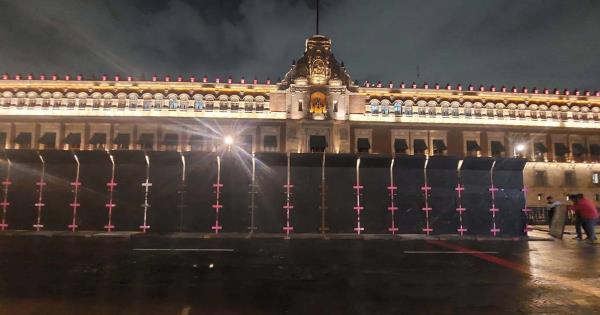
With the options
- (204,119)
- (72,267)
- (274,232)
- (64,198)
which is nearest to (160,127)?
(204,119)

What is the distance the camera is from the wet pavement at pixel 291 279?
5871 mm

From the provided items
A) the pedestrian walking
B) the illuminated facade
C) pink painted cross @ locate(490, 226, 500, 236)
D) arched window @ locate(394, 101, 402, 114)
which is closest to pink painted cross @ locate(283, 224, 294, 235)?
pink painted cross @ locate(490, 226, 500, 236)

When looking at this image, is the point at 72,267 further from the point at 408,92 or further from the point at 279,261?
the point at 408,92

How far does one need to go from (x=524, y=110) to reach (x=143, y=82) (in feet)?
168

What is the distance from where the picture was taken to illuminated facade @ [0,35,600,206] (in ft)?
152

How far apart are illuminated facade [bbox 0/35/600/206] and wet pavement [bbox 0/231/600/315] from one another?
111ft

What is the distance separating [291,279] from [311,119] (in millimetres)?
38692

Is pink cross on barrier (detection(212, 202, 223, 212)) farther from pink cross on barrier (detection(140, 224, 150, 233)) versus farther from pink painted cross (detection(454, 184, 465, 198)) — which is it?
pink painted cross (detection(454, 184, 465, 198))

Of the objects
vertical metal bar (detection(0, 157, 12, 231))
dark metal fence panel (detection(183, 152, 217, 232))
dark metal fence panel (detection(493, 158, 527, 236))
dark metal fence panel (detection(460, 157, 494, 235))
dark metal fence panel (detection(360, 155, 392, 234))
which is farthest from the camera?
dark metal fence panel (detection(493, 158, 527, 236))

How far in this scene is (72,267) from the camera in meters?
8.70

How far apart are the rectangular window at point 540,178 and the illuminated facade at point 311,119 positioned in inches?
→ 5.4

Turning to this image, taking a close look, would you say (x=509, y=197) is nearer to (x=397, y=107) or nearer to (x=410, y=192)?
(x=410, y=192)

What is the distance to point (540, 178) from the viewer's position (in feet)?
163

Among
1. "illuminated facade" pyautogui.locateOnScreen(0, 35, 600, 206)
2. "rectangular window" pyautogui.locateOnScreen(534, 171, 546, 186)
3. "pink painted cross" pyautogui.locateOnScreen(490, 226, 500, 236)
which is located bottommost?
"pink painted cross" pyautogui.locateOnScreen(490, 226, 500, 236)
